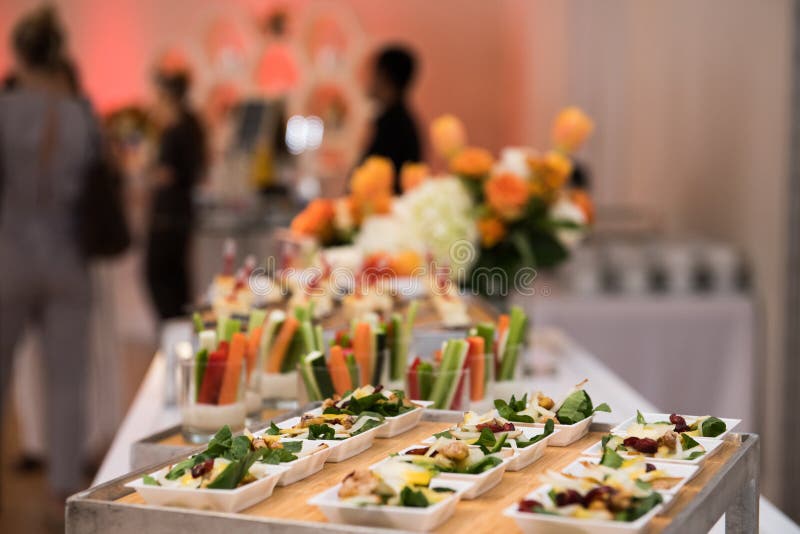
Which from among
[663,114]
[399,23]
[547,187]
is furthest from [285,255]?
[399,23]

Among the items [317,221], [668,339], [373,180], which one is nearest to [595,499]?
[373,180]

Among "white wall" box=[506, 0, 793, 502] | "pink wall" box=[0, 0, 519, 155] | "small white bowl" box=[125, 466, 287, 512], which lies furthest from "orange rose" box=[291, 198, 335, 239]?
"pink wall" box=[0, 0, 519, 155]

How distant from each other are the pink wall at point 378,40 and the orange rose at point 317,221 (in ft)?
22.8

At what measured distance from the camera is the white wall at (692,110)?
3.99 metres

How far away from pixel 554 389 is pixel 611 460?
1.32m

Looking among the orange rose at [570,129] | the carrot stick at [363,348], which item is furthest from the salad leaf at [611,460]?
the orange rose at [570,129]

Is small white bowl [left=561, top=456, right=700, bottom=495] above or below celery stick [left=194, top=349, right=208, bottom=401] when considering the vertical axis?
below

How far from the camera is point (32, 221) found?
147 inches

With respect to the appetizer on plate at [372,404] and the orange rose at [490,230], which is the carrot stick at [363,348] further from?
the orange rose at [490,230]

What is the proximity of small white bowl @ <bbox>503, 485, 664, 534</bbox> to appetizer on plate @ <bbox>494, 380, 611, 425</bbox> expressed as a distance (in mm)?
318

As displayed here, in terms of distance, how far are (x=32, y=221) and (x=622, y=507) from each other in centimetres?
309

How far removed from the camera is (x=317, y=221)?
9.72 ft

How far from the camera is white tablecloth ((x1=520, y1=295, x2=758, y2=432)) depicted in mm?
3838

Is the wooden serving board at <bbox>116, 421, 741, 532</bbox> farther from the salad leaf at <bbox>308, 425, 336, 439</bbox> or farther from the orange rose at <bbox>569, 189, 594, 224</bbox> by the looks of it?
the orange rose at <bbox>569, 189, 594, 224</bbox>
